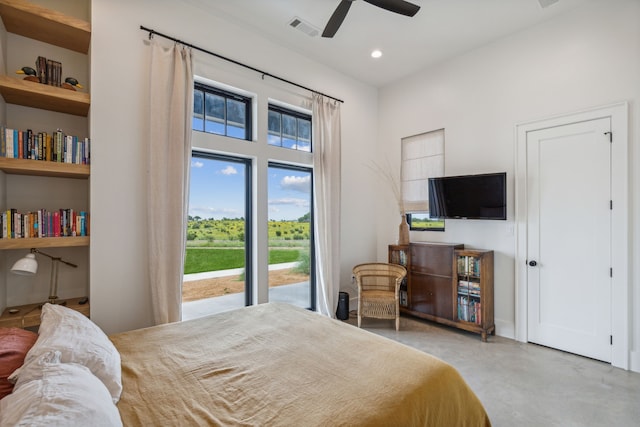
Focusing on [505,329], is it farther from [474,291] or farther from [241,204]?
[241,204]

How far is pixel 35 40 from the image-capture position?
238 cm

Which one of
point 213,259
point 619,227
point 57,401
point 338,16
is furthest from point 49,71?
point 619,227

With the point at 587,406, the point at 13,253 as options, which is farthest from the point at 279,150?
the point at 587,406

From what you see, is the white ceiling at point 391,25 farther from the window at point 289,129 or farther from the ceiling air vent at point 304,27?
the window at point 289,129

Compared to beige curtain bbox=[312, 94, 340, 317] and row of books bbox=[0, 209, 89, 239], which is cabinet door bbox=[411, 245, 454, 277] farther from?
row of books bbox=[0, 209, 89, 239]

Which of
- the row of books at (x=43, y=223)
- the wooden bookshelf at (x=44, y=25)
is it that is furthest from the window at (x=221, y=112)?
the row of books at (x=43, y=223)

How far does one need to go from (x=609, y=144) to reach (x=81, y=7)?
16.3ft

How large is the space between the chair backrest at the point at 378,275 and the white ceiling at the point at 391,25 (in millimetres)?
2836

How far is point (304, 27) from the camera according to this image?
332 centimetres

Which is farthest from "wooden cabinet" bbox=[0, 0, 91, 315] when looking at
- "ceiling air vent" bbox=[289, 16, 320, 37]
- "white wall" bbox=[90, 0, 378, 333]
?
"ceiling air vent" bbox=[289, 16, 320, 37]

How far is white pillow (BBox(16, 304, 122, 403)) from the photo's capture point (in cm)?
120

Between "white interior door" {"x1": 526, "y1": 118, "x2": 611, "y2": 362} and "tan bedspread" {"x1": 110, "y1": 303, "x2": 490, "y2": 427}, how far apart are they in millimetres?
2342

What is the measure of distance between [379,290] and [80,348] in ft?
11.1

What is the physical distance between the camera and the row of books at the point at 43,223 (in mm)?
2080
